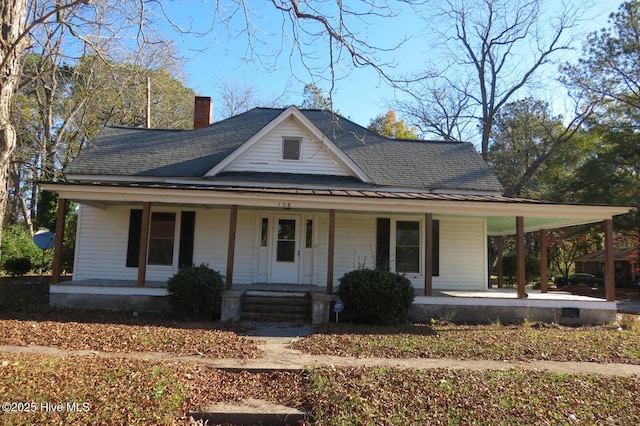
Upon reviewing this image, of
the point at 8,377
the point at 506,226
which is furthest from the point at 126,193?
the point at 506,226

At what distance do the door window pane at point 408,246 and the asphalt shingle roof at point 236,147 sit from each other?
4.33 feet

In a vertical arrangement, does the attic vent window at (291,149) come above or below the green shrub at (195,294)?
above

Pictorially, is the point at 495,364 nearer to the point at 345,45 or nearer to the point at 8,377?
the point at 345,45

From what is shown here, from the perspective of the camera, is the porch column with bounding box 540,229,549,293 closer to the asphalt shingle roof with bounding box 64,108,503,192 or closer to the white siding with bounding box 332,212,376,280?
the asphalt shingle roof with bounding box 64,108,503,192

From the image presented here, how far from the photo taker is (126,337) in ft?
25.1

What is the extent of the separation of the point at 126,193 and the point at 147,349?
497 cm

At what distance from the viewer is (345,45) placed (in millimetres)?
6695

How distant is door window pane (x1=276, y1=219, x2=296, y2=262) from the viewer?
1286 centimetres

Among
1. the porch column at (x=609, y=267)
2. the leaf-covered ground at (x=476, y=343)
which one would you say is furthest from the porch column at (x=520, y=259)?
the porch column at (x=609, y=267)

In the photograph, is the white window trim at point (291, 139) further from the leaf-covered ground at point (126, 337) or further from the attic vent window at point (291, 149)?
the leaf-covered ground at point (126, 337)

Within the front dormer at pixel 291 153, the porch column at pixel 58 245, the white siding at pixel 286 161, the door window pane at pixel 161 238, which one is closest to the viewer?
the porch column at pixel 58 245

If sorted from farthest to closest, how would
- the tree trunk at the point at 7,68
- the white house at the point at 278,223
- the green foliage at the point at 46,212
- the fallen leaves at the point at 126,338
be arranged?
the green foliage at the point at 46,212 → the white house at the point at 278,223 → the fallen leaves at the point at 126,338 → the tree trunk at the point at 7,68

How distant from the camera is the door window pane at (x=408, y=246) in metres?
13.2

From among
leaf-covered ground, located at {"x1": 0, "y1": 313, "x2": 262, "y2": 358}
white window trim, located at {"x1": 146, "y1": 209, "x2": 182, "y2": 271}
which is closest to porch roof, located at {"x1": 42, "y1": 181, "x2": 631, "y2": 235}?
white window trim, located at {"x1": 146, "y1": 209, "x2": 182, "y2": 271}
